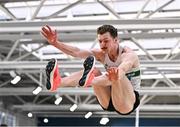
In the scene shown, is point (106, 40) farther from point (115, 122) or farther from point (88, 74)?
point (115, 122)

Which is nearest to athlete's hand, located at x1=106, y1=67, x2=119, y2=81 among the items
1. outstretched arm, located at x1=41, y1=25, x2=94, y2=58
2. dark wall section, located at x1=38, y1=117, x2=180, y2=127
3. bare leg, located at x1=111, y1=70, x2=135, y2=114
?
bare leg, located at x1=111, y1=70, x2=135, y2=114

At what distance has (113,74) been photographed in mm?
3945

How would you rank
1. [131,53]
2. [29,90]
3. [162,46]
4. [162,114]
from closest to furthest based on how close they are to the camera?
1. [131,53]
2. [162,46]
3. [29,90]
4. [162,114]

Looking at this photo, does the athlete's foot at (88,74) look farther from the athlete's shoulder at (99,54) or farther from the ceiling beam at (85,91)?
the ceiling beam at (85,91)

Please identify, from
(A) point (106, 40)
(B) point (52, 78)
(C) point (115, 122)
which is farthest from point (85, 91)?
(A) point (106, 40)

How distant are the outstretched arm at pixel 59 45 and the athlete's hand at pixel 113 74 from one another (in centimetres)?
105

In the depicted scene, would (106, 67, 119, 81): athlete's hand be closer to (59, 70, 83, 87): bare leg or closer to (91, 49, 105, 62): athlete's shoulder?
(59, 70, 83, 87): bare leg

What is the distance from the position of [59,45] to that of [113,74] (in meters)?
1.12

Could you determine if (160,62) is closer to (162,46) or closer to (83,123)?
(162,46)

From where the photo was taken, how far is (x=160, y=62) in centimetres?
980

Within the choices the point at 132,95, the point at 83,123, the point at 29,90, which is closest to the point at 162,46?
the point at 29,90

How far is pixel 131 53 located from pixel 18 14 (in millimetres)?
5582

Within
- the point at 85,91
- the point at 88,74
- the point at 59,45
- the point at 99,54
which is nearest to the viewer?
the point at 88,74

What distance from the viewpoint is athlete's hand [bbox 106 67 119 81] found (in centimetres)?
392
